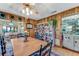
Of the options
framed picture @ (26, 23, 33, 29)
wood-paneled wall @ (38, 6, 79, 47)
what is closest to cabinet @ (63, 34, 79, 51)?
wood-paneled wall @ (38, 6, 79, 47)

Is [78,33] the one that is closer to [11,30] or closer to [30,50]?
[30,50]

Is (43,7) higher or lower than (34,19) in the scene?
higher

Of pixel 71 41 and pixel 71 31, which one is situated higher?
pixel 71 31

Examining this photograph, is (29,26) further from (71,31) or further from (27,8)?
(71,31)

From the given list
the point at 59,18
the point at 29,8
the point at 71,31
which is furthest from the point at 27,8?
the point at 71,31

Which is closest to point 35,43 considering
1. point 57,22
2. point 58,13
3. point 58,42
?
point 58,42

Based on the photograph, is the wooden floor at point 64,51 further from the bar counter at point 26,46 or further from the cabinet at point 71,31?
the bar counter at point 26,46

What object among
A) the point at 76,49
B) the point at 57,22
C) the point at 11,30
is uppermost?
the point at 57,22

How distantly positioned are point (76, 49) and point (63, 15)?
72 centimetres

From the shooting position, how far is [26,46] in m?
2.09

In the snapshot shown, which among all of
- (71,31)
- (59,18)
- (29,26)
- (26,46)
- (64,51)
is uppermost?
(59,18)

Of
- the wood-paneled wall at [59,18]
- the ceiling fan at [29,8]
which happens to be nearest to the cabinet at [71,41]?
the wood-paneled wall at [59,18]

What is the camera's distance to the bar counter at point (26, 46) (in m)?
1.93

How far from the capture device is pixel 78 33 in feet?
6.88
